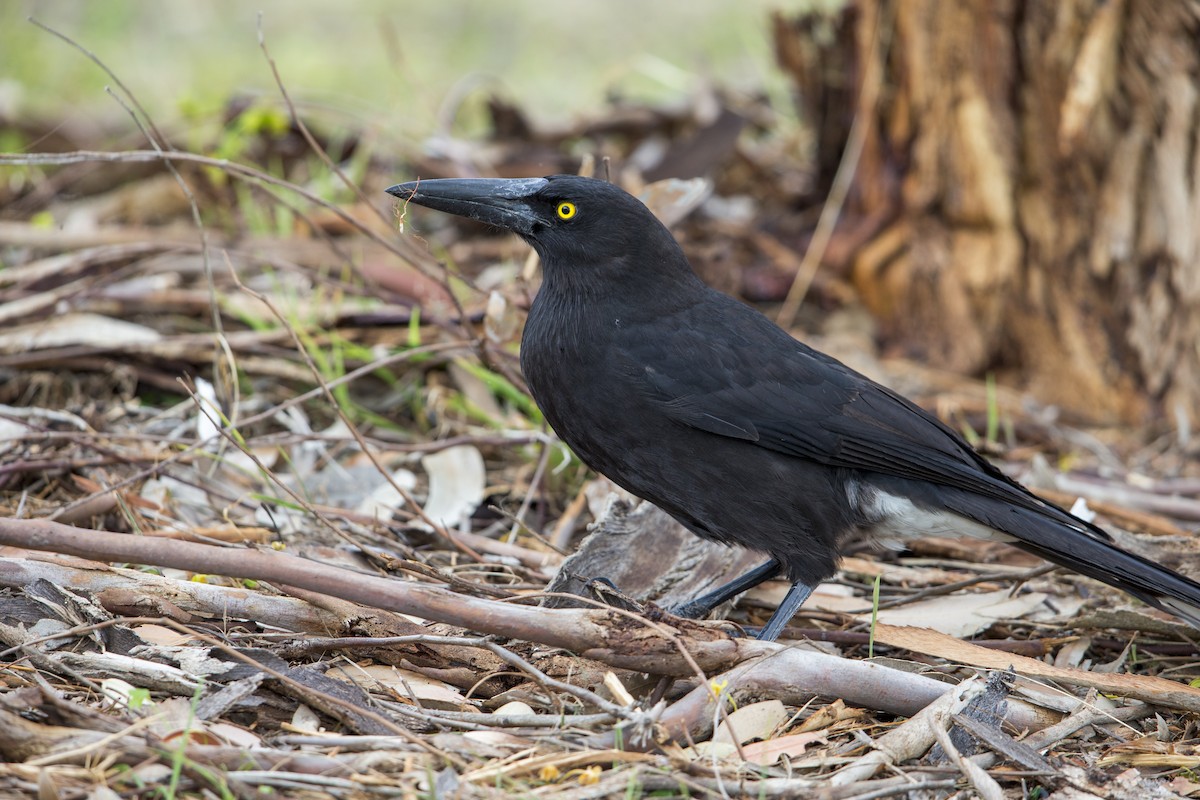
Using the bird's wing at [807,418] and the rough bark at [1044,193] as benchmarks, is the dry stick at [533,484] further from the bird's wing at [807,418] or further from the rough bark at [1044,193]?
the rough bark at [1044,193]

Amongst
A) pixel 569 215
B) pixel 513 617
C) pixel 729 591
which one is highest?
pixel 569 215

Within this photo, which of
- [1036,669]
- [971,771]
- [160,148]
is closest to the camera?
[971,771]

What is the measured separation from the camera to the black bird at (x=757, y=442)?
112 inches

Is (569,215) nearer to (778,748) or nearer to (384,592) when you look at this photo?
(384,592)

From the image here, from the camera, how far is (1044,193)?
14.8ft

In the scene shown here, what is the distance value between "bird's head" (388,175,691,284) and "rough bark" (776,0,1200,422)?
2.02 m

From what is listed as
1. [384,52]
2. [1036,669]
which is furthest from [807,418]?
[384,52]

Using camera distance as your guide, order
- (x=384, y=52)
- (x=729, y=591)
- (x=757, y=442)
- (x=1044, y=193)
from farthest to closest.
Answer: (x=384, y=52)
(x=1044, y=193)
(x=729, y=591)
(x=757, y=442)

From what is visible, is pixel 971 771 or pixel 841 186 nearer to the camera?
pixel 971 771

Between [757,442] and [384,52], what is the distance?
6950 mm

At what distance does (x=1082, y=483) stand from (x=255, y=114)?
341 centimetres

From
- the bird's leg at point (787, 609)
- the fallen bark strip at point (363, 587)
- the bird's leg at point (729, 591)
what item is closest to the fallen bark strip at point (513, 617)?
the fallen bark strip at point (363, 587)

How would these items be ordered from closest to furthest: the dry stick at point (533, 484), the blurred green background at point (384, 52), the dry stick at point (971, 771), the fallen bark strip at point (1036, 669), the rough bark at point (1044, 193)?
1. the dry stick at point (971, 771)
2. the fallen bark strip at point (1036, 669)
3. the dry stick at point (533, 484)
4. the rough bark at point (1044, 193)
5. the blurred green background at point (384, 52)

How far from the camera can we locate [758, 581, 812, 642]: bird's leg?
9.37 feet
